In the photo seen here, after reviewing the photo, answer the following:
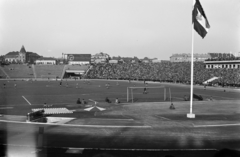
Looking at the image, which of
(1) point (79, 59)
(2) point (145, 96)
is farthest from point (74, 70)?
(2) point (145, 96)

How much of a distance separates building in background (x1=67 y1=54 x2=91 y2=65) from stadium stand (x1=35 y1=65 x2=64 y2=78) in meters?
49.0

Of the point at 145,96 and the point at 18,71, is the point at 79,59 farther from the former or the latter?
the point at 145,96

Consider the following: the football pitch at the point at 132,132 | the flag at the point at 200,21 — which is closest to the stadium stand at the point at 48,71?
the football pitch at the point at 132,132

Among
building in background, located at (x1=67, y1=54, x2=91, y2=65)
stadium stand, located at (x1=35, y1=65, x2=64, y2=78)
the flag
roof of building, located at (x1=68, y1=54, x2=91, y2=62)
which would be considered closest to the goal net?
the flag

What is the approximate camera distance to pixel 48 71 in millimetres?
114062

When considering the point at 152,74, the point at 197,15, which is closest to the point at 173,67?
the point at 152,74

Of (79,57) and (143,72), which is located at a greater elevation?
(79,57)

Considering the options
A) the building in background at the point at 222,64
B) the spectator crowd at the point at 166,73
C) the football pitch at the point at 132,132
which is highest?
the building in background at the point at 222,64

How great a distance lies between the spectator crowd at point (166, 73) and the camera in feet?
226

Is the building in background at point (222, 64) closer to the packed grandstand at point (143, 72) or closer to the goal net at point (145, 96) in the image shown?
the packed grandstand at point (143, 72)

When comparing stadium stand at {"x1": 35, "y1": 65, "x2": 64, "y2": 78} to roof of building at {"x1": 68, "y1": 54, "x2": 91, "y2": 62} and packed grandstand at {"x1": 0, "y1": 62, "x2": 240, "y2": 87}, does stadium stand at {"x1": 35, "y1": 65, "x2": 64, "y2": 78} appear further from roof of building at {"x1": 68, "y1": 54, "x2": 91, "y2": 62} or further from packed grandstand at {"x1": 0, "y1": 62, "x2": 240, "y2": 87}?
roof of building at {"x1": 68, "y1": 54, "x2": 91, "y2": 62}

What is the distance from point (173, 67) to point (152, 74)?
819 centimetres

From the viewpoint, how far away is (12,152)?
1223 cm

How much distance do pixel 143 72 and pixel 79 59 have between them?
8385cm
